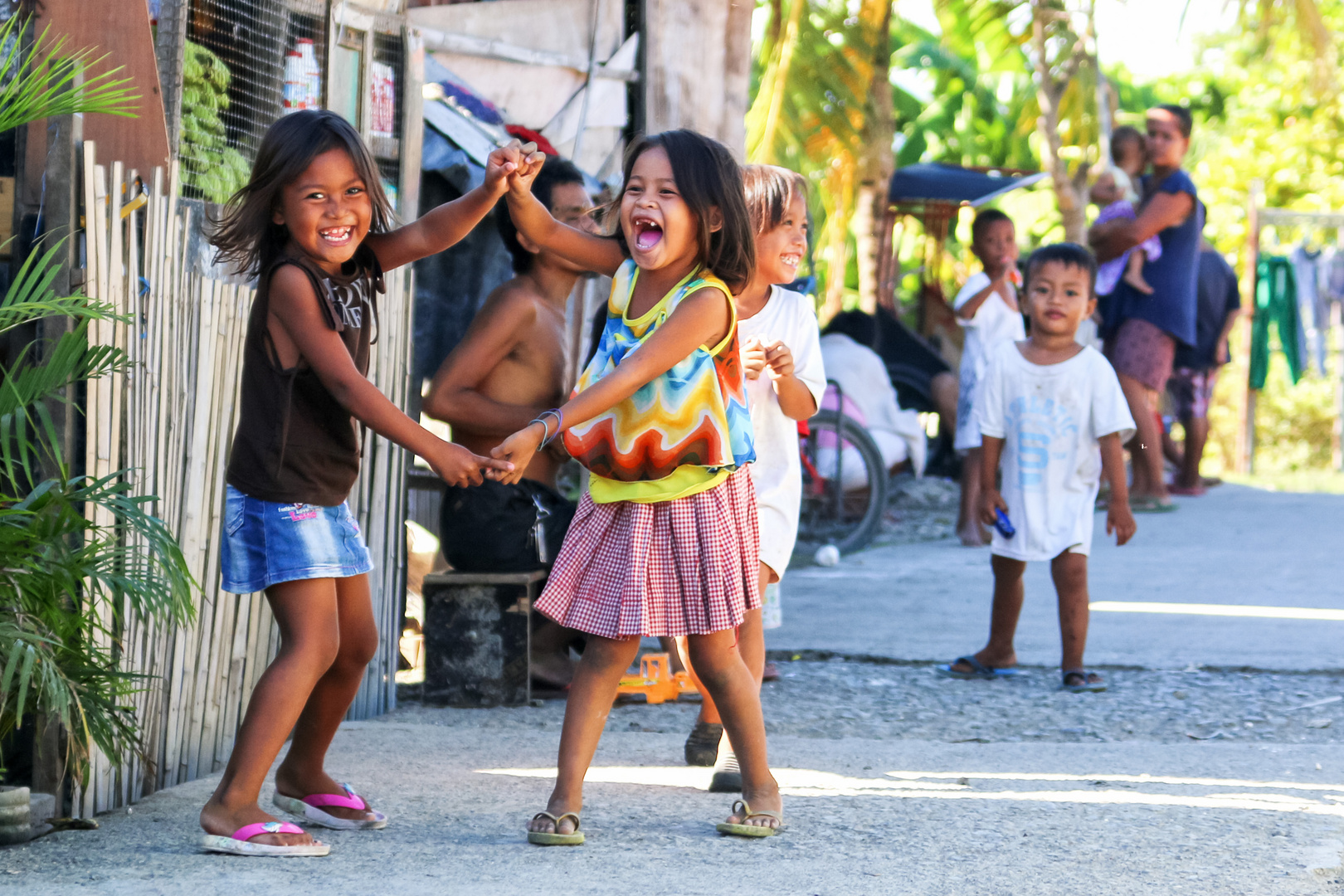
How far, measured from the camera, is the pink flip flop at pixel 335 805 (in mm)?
3160

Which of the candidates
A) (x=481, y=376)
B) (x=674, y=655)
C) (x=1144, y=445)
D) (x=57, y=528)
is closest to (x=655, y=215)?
(x=57, y=528)

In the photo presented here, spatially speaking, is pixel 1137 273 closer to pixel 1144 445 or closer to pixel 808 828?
pixel 1144 445

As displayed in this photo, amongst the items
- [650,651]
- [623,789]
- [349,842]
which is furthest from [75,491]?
[650,651]

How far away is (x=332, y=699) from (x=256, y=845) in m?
0.42

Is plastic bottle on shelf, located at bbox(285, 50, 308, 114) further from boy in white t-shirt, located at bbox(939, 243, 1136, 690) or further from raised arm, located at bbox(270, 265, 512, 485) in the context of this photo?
boy in white t-shirt, located at bbox(939, 243, 1136, 690)

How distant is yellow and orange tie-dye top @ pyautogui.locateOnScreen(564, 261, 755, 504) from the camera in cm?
312

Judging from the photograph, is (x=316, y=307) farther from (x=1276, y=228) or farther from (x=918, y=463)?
(x=1276, y=228)

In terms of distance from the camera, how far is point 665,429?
3115mm

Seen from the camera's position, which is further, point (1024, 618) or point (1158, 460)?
point (1158, 460)

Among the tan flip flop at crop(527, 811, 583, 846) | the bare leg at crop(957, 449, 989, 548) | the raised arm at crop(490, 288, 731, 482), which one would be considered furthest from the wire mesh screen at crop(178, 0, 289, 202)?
the bare leg at crop(957, 449, 989, 548)

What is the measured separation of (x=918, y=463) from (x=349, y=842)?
716 cm

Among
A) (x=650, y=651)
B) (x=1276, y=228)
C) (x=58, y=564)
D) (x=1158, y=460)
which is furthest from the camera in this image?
(x=1276, y=228)

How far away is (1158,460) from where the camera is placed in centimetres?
873

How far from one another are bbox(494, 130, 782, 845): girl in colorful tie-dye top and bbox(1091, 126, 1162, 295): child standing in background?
5.83m
